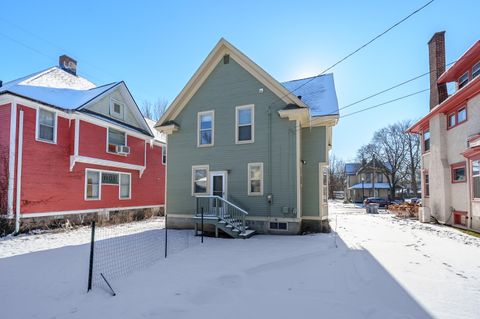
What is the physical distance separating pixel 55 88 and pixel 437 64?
21.6 metres

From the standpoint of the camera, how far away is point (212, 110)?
13234 millimetres

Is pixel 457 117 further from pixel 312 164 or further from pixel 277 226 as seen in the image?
pixel 277 226

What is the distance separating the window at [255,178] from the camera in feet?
39.8

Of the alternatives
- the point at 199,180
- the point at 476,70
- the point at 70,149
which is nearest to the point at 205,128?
the point at 199,180

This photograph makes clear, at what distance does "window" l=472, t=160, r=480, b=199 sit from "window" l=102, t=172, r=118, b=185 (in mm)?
18155

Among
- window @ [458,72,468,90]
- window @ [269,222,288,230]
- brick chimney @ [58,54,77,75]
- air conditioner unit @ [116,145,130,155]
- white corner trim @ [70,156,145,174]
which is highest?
brick chimney @ [58,54,77,75]

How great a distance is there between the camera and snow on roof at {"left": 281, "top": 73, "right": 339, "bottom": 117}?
1271 centimetres

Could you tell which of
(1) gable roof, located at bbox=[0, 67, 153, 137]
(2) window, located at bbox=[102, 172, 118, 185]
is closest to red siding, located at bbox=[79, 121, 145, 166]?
(1) gable roof, located at bbox=[0, 67, 153, 137]

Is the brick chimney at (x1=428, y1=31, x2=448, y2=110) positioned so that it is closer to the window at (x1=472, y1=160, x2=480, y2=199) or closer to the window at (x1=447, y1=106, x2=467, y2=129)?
the window at (x1=447, y1=106, x2=467, y2=129)

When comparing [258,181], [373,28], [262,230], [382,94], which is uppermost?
[373,28]

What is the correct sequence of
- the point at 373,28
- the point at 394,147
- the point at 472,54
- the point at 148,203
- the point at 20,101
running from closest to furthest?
the point at 373,28 < the point at 20,101 < the point at 472,54 < the point at 148,203 < the point at 394,147

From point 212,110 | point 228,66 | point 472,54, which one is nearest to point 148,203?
point 212,110

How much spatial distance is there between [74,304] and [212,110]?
995cm

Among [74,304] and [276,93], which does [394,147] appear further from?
[74,304]
